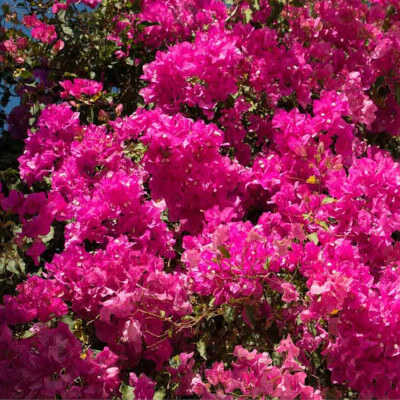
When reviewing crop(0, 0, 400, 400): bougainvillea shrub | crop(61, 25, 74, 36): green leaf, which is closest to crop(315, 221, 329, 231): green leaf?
crop(0, 0, 400, 400): bougainvillea shrub

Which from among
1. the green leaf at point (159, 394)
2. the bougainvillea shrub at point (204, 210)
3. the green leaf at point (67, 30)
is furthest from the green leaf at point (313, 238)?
the green leaf at point (67, 30)

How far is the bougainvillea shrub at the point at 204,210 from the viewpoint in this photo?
1.53 metres

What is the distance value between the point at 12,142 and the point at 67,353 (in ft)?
5.74

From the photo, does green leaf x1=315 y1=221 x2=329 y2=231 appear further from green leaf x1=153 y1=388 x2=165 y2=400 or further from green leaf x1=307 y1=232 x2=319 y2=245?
green leaf x1=153 y1=388 x2=165 y2=400

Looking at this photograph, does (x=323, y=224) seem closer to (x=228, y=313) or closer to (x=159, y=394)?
(x=228, y=313)

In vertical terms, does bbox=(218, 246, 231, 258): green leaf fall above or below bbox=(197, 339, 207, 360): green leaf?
above

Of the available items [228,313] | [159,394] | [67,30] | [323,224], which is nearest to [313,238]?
[323,224]

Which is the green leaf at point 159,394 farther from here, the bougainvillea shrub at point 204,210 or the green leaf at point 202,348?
the green leaf at point 202,348

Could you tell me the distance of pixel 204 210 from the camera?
1972mm

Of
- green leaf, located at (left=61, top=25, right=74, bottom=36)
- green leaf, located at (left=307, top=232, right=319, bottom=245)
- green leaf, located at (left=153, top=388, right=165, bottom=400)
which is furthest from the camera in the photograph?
green leaf, located at (left=61, top=25, right=74, bottom=36)

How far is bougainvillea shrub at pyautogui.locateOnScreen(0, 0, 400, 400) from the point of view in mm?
1525

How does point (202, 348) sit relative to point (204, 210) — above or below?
below

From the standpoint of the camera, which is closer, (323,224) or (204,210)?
(323,224)

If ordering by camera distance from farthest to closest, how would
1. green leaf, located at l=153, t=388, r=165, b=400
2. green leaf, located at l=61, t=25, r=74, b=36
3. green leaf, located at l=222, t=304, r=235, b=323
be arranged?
green leaf, located at l=61, t=25, r=74, b=36, green leaf, located at l=222, t=304, r=235, b=323, green leaf, located at l=153, t=388, r=165, b=400
